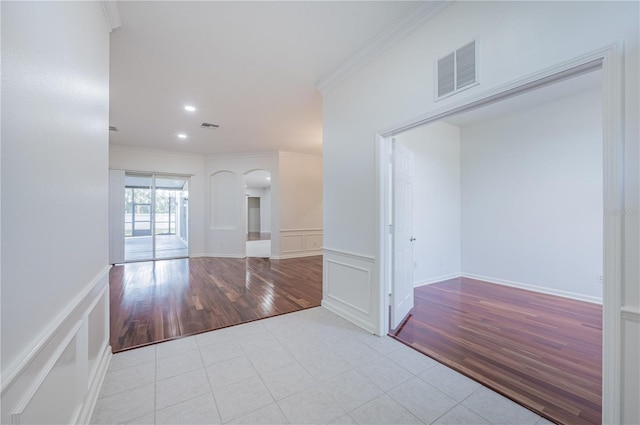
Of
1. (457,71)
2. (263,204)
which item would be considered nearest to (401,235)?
(457,71)

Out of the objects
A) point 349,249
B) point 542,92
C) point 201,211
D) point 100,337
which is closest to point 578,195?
point 542,92

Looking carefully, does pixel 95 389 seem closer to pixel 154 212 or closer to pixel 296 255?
pixel 296 255

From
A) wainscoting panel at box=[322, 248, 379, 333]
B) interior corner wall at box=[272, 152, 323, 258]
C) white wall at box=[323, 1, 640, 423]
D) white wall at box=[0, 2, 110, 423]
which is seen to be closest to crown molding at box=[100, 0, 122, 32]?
white wall at box=[0, 2, 110, 423]

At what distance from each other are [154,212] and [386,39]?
7072 millimetres

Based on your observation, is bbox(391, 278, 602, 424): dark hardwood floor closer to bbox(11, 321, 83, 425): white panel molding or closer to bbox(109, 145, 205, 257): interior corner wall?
bbox(11, 321, 83, 425): white panel molding

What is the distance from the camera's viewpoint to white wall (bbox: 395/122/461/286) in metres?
4.59

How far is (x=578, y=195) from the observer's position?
390 centimetres

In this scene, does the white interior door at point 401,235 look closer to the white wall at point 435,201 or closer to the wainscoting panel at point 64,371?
the white wall at point 435,201

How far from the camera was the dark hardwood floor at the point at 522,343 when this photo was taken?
186 cm

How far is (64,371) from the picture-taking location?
1.28m

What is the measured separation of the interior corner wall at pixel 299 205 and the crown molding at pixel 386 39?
4.19 meters

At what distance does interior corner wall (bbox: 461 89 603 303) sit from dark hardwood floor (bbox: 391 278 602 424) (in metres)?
0.50

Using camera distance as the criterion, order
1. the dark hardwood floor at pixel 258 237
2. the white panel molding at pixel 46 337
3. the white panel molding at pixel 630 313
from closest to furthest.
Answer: the white panel molding at pixel 46 337 < the white panel molding at pixel 630 313 < the dark hardwood floor at pixel 258 237

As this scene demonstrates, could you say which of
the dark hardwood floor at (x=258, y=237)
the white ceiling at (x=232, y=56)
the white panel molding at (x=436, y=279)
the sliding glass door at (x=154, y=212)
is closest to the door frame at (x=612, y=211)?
the white ceiling at (x=232, y=56)
